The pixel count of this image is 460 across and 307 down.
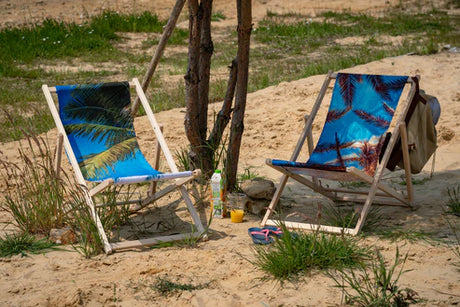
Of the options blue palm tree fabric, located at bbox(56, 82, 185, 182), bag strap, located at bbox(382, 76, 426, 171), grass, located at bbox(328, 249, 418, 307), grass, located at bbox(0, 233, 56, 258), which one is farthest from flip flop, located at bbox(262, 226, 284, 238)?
grass, located at bbox(0, 233, 56, 258)

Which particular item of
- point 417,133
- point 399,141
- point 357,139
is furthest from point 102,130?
point 417,133

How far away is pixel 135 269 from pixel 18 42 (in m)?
8.97

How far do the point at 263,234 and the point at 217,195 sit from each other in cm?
68

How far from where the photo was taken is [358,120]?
16.6 ft

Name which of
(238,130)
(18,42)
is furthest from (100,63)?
(238,130)

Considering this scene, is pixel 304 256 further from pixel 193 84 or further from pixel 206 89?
pixel 206 89

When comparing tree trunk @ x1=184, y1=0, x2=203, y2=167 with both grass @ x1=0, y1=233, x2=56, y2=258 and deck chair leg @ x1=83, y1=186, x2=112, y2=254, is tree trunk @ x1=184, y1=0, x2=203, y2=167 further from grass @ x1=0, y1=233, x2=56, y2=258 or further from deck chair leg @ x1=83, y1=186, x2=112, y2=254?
grass @ x1=0, y1=233, x2=56, y2=258

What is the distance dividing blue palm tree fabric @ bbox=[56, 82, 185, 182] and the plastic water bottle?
0.44 meters

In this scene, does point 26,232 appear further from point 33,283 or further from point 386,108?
point 386,108

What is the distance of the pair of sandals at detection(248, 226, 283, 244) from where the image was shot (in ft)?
13.8

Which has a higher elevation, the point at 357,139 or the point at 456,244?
the point at 357,139

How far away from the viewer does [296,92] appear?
7.79 metres

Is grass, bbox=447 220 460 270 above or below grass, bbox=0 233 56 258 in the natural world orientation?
above

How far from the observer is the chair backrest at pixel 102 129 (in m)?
4.74
